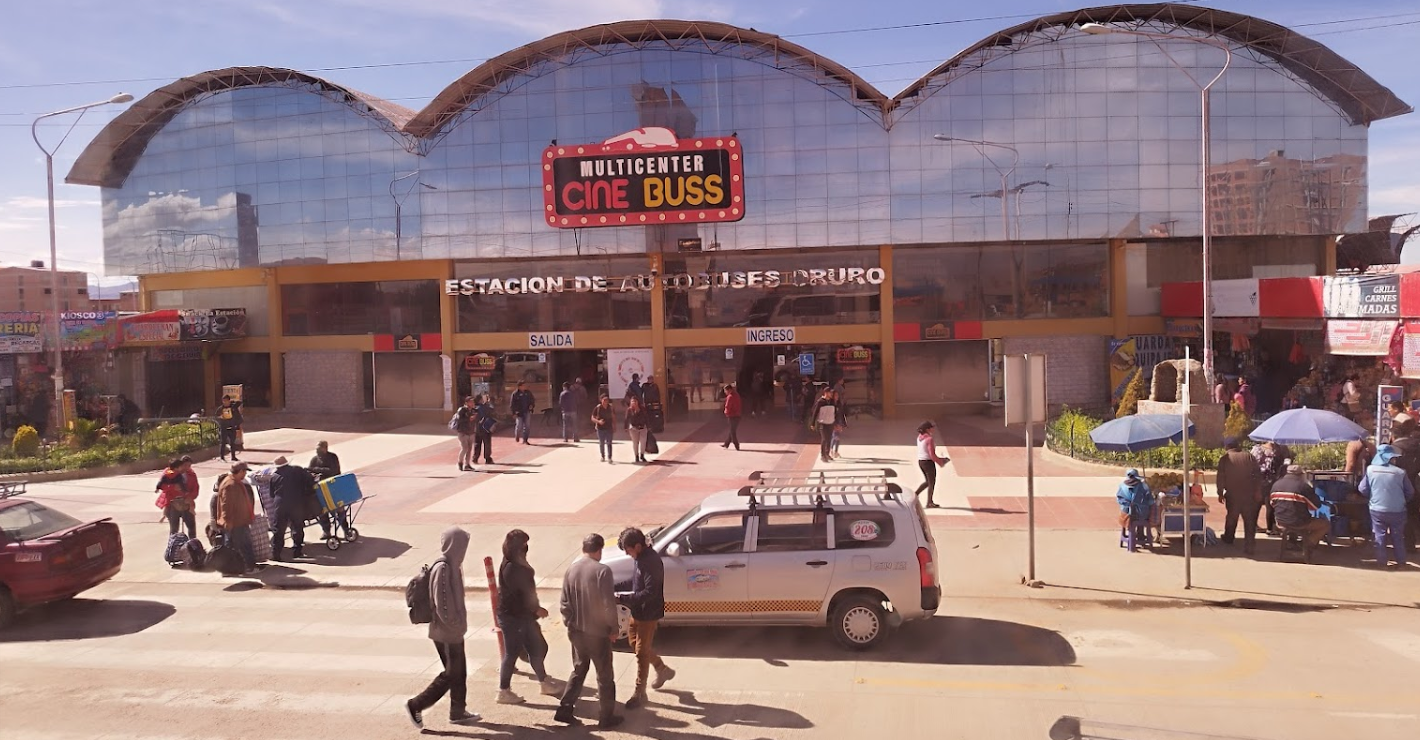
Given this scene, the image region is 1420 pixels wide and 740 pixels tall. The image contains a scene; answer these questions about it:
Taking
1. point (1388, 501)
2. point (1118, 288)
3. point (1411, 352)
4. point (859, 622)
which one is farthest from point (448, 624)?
point (1118, 288)

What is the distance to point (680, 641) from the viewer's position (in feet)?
34.9

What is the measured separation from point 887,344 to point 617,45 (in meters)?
12.6

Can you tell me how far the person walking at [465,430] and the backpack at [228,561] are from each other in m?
8.10

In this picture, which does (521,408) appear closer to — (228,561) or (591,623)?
(228,561)

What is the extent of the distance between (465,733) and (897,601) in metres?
4.26

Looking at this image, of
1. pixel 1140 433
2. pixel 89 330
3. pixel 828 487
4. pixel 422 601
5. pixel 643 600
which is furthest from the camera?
pixel 89 330

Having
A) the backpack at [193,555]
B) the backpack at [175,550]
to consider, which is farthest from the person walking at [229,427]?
the backpack at [193,555]

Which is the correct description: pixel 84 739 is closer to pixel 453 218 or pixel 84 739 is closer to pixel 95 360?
pixel 453 218

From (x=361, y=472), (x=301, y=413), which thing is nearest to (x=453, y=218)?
(x=301, y=413)

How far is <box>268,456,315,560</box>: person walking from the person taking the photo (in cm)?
1472

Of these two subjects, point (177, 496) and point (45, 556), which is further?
point (177, 496)

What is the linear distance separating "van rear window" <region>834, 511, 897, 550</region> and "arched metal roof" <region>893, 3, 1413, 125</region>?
898 inches

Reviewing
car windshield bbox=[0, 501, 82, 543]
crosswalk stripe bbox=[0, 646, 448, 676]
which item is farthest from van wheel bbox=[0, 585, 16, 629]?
crosswalk stripe bbox=[0, 646, 448, 676]

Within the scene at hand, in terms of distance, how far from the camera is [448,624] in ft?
26.3
